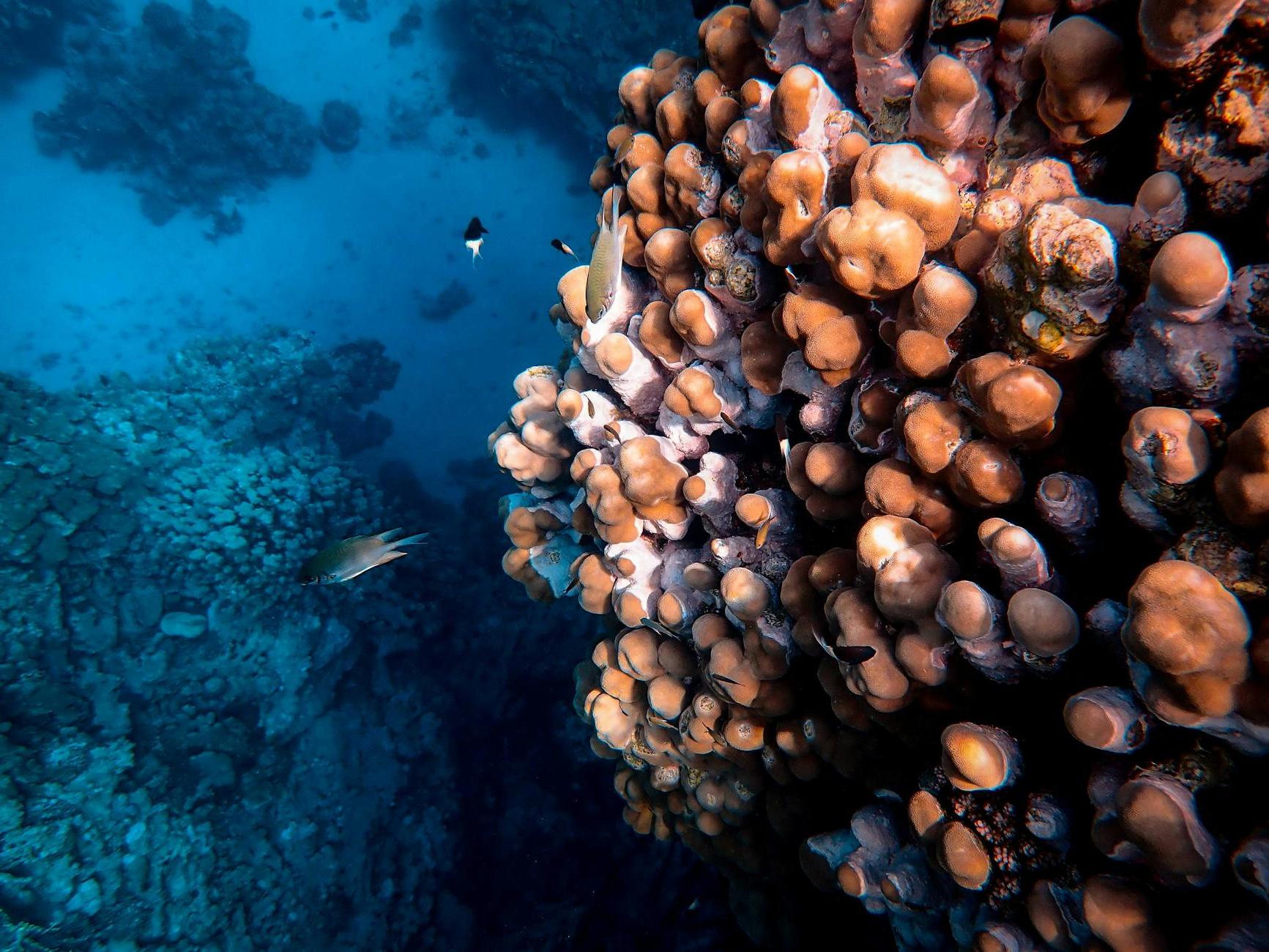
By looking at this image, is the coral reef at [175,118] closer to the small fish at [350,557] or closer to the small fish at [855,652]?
the small fish at [350,557]

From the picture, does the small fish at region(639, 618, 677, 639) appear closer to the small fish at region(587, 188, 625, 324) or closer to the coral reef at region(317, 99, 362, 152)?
the small fish at region(587, 188, 625, 324)

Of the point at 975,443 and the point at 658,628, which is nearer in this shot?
the point at 975,443

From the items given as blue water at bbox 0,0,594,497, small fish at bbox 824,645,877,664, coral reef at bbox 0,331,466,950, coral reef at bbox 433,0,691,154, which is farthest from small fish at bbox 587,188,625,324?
blue water at bbox 0,0,594,497

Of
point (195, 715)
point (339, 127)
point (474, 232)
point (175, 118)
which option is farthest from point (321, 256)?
point (474, 232)

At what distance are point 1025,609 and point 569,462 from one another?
2.61 metres

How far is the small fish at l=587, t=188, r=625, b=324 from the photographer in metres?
2.43

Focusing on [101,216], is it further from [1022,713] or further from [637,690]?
[1022,713]

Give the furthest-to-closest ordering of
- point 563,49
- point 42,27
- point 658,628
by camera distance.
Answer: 1. point 42,27
2. point 563,49
3. point 658,628

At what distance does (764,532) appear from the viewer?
2396mm

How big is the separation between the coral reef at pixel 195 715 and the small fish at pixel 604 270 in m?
7.42

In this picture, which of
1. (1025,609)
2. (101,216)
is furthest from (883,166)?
(101,216)

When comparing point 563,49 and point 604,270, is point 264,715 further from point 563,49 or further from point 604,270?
point 563,49

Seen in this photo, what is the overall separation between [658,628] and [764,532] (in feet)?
2.91

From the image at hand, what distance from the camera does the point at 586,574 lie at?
3211 mm
